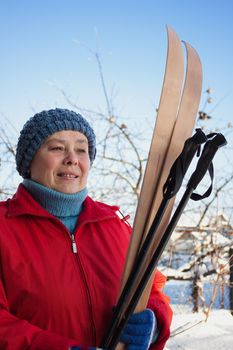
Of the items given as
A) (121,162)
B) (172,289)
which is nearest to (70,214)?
(121,162)

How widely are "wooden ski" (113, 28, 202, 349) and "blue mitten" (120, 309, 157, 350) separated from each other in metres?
0.04

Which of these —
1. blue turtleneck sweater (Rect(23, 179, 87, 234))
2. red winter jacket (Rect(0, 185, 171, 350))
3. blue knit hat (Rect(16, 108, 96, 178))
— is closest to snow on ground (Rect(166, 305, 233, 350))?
red winter jacket (Rect(0, 185, 171, 350))

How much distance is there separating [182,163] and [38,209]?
1.74ft

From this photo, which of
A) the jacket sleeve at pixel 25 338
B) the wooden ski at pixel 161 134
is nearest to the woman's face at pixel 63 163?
the wooden ski at pixel 161 134

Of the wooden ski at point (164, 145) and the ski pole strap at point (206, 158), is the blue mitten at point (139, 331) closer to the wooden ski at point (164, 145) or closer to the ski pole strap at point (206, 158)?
the wooden ski at point (164, 145)

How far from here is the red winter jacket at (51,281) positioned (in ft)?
4.11

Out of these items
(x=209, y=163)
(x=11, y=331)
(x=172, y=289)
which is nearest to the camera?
(x=11, y=331)

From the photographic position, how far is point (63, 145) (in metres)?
1.56

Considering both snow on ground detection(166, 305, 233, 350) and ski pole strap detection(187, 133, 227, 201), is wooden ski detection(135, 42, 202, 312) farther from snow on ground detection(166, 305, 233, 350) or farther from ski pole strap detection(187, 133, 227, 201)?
snow on ground detection(166, 305, 233, 350)

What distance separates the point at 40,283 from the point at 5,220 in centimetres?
25

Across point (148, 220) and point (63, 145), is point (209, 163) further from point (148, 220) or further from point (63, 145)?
point (63, 145)

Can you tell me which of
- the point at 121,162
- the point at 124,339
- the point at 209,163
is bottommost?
the point at 124,339

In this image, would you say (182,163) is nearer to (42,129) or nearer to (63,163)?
(63,163)

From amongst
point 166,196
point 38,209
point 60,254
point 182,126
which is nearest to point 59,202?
point 38,209
